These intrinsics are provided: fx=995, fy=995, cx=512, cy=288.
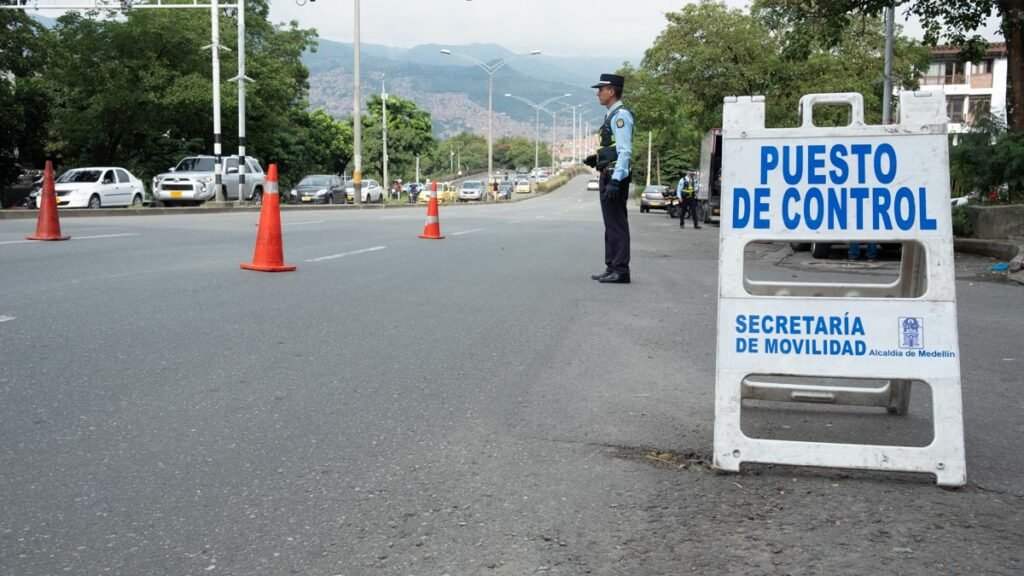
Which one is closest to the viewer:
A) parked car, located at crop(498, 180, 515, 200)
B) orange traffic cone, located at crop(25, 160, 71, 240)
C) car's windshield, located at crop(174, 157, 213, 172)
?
orange traffic cone, located at crop(25, 160, 71, 240)

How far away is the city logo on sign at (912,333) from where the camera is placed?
3746 millimetres

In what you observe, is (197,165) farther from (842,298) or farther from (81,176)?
(842,298)

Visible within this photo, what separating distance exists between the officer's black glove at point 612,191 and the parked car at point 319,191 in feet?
110

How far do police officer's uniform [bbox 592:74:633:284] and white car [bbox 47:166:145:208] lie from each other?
22899 mm

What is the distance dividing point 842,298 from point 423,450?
1769 millimetres

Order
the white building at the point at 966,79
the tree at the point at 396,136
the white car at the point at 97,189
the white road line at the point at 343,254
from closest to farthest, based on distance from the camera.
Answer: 1. the white road line at the point at 343,254
2. the white car at the point at 97,189
3. the white building at the point at 966,79
4. the tree at the point at 396,136

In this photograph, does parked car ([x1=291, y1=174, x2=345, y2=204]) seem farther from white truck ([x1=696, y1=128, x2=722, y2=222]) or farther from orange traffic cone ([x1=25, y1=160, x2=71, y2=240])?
orange traffic cone ([x1=25, y1=160, x2=71, y2=240])

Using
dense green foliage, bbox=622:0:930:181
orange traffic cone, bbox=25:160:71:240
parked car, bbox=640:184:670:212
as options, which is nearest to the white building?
parked car, bbox=640:184:670:212

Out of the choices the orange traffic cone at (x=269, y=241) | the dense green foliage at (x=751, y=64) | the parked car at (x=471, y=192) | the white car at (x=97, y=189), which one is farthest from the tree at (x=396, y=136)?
A: the orange traffic cone at (x=269, y=241)

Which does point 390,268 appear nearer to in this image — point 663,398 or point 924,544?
point 663,398

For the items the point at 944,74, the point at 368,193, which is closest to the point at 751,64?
the point at 368,193

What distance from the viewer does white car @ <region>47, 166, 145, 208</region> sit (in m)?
28.8

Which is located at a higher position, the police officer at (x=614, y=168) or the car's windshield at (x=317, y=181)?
the car's windshield at (x=317, y=181)

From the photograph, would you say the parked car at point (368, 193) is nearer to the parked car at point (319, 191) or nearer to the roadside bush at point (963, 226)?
the parked car at point (319, 191)
